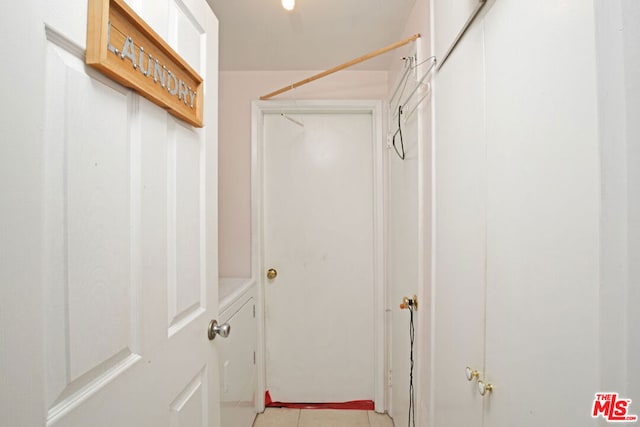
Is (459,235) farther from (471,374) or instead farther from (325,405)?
(325,405)

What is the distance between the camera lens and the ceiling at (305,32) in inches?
52.1

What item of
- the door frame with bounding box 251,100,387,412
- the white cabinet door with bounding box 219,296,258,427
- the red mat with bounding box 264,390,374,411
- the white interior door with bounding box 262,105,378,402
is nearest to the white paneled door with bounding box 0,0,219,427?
the white cabinet door with bounding box 219,296,258,427

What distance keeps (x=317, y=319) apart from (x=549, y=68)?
1840 mm

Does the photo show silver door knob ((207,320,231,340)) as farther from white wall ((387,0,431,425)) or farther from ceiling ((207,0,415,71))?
ceiling ((207,0,415,71))

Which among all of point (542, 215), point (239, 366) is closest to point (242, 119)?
point (239, 366)

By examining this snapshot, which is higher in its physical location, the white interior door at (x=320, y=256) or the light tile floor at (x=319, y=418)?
the white interior door at (x=320, y=256)

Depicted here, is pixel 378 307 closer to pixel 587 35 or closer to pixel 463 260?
pixel 463 260

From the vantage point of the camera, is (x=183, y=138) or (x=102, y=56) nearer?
(x=102, y=56)

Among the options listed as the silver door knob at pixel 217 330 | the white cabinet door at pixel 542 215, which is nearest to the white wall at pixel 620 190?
the white cabinet door at pixel 542 215

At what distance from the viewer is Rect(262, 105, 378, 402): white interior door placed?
1936 mm

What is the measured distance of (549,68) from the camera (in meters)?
0.46

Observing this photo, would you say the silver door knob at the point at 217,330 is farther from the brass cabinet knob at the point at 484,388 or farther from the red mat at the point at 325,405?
the red mat at the point at 325,405

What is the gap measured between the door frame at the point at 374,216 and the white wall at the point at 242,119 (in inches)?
2.1

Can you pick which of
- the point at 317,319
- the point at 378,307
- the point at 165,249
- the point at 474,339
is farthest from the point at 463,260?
the point at 317,319
